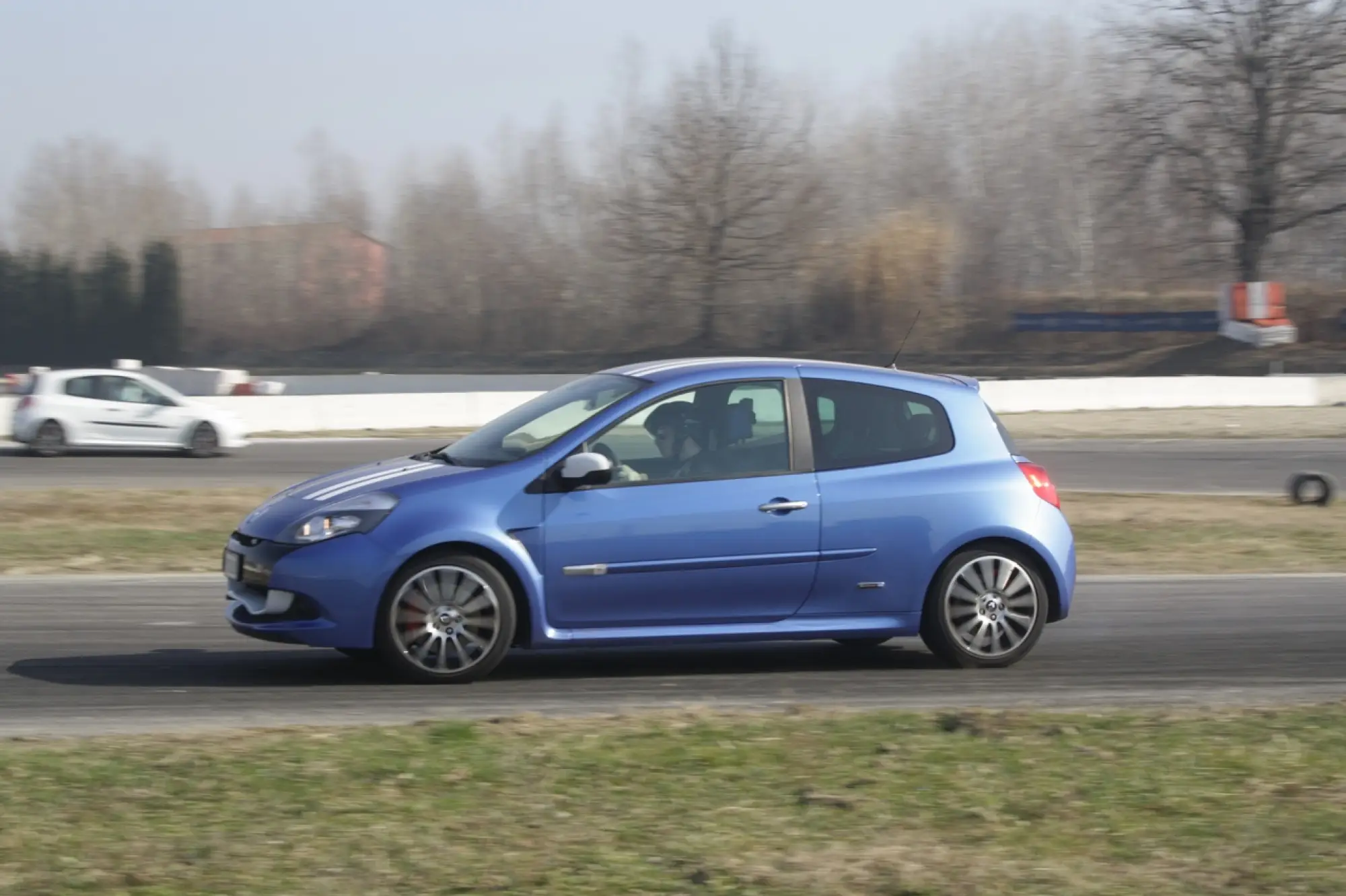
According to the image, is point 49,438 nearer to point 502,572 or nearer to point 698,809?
point 502,572

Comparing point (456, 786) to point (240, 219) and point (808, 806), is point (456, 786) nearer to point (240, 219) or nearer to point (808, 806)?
point (808, 806)

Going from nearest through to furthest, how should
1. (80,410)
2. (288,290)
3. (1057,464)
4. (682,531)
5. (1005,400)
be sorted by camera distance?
1. (682,531)
2. (80,410)
3. (1057,464)
4. (1005,400)
5. (288,290)

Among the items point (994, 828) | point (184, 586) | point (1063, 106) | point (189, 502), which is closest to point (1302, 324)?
point (1063, 106)

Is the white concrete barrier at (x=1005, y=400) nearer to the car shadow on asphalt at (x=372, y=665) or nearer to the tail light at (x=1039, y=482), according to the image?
the car shadow on asphalt at (x=372, y=665)

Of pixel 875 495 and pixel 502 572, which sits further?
pixel 875 495

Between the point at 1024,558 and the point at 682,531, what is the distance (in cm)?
184

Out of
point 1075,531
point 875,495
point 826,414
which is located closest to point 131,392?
point 1075,531

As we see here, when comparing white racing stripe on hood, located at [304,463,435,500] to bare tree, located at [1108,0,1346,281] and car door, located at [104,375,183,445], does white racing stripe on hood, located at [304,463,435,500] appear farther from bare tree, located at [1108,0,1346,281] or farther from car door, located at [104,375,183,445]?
bare tree, located at [1108,0,1346,281]

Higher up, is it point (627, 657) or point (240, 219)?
point (240, 219)

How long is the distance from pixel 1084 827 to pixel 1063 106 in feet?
273

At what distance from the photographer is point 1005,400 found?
36.8 m

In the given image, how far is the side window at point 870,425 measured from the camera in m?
7.81

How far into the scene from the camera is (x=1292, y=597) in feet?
35.4

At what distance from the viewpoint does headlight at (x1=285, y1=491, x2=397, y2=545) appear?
714cm
